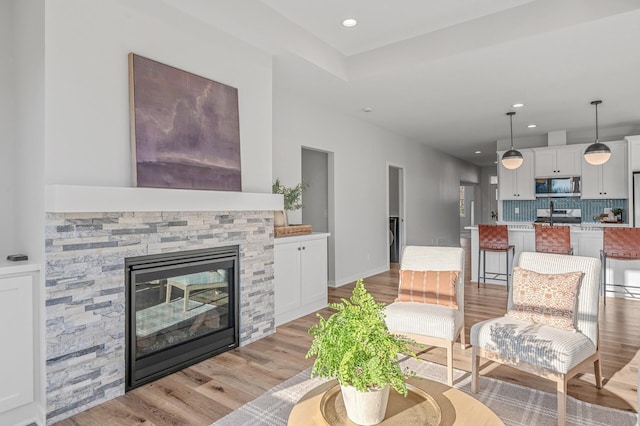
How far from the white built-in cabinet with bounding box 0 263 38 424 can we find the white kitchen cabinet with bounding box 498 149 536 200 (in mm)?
8144

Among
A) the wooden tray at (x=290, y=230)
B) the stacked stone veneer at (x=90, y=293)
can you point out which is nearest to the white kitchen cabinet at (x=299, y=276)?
the wooden tray at (x=290, y=230)

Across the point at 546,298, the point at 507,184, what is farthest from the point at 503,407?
the point at 507,184

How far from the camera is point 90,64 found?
2.44m

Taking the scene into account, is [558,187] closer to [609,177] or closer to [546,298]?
[609,177]

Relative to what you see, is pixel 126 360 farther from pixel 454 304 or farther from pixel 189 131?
pixel 454 304

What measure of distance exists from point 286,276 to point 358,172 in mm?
2855

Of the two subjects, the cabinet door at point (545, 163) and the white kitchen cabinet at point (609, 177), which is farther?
the cabinet door at point (545, 163)

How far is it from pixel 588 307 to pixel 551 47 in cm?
249

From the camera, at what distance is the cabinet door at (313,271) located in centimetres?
431

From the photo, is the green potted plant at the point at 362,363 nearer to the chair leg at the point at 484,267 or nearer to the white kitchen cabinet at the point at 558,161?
the chair leg at the point at 484,267

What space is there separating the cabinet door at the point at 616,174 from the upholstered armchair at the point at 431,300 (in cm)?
569

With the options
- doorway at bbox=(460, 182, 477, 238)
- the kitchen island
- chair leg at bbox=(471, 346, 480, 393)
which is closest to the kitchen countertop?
the kitchen island

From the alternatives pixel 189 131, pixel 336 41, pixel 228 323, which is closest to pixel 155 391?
pixel 228 323

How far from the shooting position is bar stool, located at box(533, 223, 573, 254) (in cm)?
505
